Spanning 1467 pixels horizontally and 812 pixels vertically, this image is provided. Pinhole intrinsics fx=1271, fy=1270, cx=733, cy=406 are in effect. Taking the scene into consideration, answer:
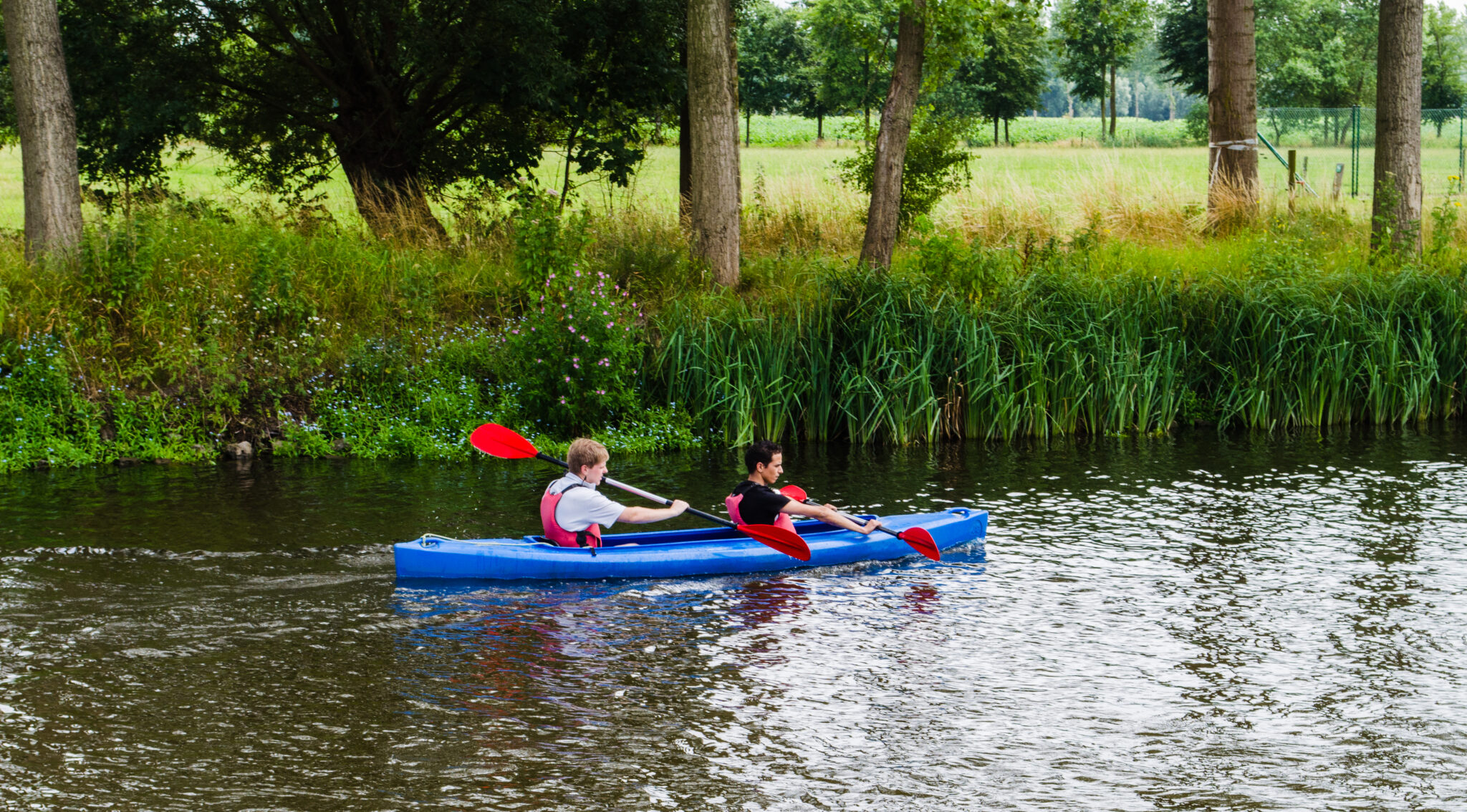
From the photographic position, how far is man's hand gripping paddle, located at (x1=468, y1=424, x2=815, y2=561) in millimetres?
7637

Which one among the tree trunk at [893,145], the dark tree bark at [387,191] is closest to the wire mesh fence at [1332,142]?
the tree trunk at [893,145]

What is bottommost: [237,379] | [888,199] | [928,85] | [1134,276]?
[237,379]

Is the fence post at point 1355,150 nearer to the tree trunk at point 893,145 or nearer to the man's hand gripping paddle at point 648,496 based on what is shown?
the tree trunk at point 893,145

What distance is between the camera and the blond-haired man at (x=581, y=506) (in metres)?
7.54

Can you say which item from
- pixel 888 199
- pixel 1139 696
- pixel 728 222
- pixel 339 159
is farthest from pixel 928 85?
pixel 1139 696

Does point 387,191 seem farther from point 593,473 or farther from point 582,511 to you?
point 582,511

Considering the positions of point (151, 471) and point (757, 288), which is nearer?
point (151, 471)

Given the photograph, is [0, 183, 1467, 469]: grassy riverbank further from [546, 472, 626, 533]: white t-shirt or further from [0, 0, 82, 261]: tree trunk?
[546, 472, 626, 533]: white t-shirt

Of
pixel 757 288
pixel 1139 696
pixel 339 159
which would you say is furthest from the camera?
pixel 339 159

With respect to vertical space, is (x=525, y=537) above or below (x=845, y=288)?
below

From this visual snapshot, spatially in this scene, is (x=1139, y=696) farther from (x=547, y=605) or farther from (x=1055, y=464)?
(x=1055, y=464)

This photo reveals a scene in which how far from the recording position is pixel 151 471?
1039 centimetres

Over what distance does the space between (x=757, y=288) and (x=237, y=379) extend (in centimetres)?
527

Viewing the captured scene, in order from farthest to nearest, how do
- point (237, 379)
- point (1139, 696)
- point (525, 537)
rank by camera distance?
1. point (237, 379)
2. point (525, 537)
3. point (1139, 696)
